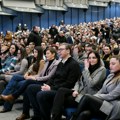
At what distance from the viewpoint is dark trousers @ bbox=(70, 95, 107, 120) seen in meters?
4.27

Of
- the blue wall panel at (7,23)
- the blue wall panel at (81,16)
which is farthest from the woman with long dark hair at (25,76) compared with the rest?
the blue wall panel at (81,16)

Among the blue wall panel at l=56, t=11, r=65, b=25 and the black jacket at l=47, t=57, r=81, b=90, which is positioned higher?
the blue wall panel at l=56, t=11, r=65, b=25

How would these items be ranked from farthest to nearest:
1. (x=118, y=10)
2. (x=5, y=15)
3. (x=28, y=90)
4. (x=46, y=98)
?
(x=118, y=10)
(x=5, y=15)
(x=28, y=90)
(x=46, y=98)

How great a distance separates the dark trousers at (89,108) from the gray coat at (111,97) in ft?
0.26

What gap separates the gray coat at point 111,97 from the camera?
13.4 ft

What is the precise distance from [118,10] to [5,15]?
15.6m

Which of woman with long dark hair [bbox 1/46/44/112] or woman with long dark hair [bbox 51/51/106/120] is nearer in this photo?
woman with long dark hair [bbox 51/51/106/120]

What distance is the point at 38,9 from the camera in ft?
80.2

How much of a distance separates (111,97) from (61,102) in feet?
2.55

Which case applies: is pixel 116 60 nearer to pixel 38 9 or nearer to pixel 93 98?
pixel 93 98

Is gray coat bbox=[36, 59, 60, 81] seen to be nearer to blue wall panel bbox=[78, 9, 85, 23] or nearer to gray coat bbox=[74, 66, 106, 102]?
gray coat bbox=[74, 66, 106, 102]

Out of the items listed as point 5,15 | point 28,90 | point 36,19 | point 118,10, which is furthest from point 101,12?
point 28,90

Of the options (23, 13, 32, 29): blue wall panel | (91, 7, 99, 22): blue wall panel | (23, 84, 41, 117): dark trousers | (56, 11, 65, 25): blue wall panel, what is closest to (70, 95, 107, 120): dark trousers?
(23, 84, 41, 117): dark trousers

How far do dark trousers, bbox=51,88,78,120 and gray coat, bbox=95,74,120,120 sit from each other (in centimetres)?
44
